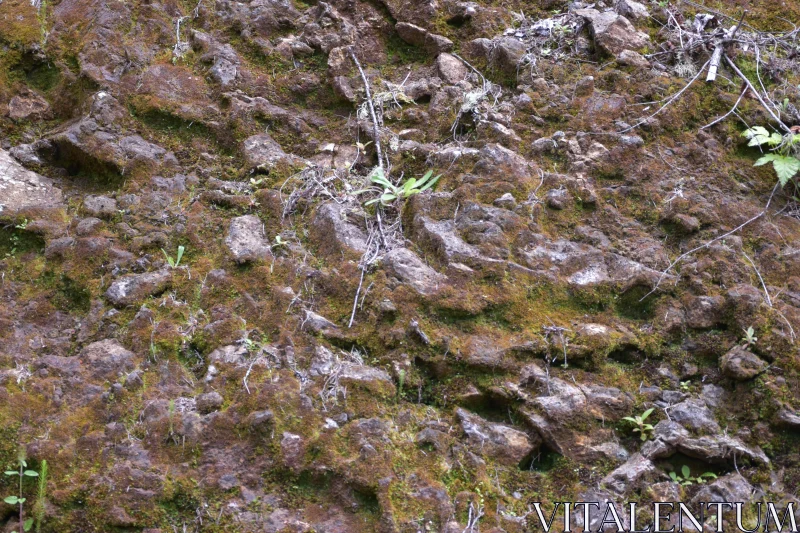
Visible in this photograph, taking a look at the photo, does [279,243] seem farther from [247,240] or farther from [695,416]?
[695,416]

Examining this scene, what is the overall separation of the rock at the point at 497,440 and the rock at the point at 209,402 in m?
1.09

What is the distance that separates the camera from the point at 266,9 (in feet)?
15.6

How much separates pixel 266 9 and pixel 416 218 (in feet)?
6.81

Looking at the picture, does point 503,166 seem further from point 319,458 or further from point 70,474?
point 70,474

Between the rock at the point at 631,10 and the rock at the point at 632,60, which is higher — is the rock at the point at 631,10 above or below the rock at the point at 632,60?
above

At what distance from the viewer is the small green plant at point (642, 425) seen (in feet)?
10.1

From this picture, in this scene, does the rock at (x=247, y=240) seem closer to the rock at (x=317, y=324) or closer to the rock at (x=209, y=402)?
the rock at (x=317, y=324)

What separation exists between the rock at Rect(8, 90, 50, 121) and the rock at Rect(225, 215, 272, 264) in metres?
1.63

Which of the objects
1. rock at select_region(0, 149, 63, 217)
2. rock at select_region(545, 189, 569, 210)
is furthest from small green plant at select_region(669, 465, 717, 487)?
rock at select_region(0, 149, 63, 217)

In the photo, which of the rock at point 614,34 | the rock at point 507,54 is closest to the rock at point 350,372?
the rock at point 507,54

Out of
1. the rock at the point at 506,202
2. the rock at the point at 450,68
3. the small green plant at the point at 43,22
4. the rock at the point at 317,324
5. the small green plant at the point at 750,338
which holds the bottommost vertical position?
the small green plant at the point at 750,338

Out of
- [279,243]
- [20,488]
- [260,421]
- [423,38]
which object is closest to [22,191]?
[279,243]

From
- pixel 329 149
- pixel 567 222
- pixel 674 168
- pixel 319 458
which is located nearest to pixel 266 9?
pixel 329 149

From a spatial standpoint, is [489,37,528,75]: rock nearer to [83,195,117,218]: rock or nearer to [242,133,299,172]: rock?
[242,133,299,172]: rock
